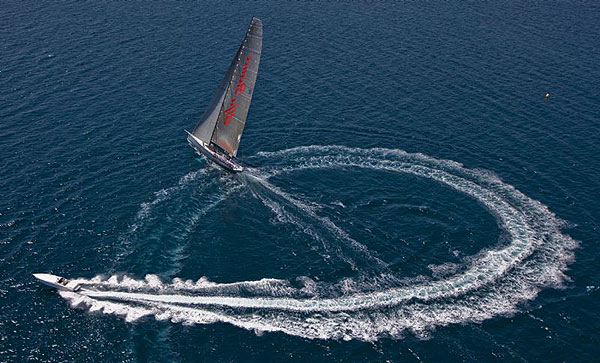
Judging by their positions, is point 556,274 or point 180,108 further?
point 180,108

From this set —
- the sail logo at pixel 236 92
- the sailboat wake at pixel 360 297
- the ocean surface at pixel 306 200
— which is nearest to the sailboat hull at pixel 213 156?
the ocean surface at pixel 306 200

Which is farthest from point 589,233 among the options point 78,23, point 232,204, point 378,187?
point 78,23

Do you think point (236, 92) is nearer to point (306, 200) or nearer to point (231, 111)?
point (231, 111)

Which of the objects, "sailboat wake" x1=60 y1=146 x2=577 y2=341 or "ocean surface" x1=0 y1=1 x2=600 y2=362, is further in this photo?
"sailboat wake" x1=60 y1=146 x2=577 y2=341

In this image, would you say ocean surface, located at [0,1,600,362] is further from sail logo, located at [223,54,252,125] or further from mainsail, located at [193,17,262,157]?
sail logo, located at [223,54,252,125]

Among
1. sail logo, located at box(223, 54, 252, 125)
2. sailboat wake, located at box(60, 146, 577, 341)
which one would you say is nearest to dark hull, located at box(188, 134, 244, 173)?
sail logo, located at box(223, 54, 252, 125)

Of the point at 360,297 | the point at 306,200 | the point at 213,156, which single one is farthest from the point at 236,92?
the point at 360,297

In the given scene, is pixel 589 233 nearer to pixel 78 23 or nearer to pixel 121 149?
pixel 121 149
